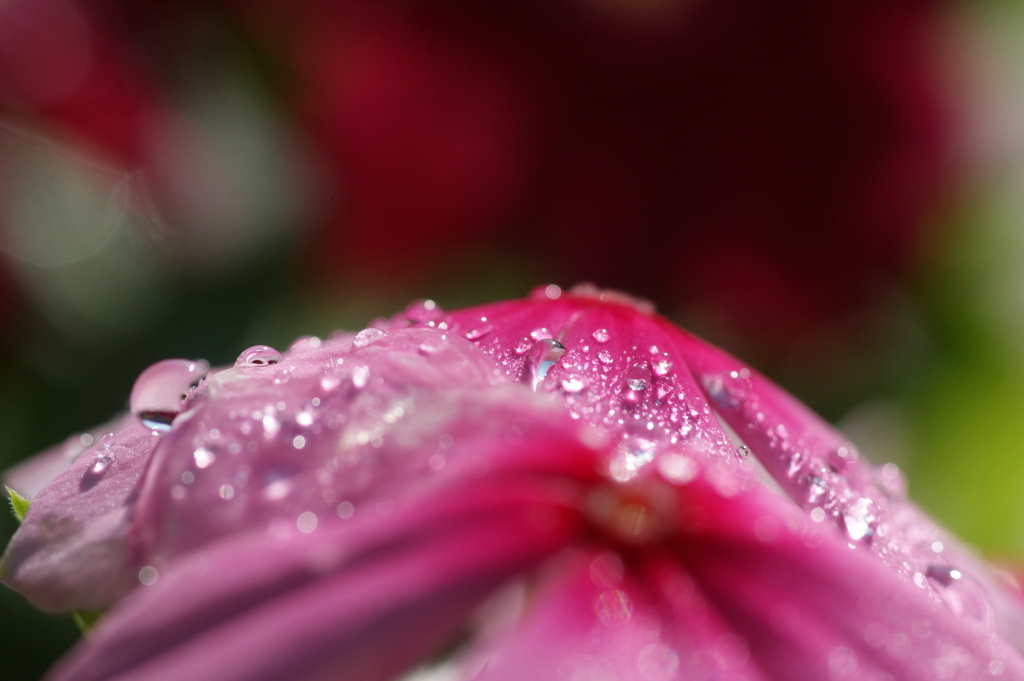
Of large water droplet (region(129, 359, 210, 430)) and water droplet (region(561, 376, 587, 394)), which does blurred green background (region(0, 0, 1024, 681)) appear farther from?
water droplet (region(561, 376, 587, 394))

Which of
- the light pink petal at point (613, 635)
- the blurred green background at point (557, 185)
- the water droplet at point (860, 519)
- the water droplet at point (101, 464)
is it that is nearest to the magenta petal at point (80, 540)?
the water droplet at point (101, 464)

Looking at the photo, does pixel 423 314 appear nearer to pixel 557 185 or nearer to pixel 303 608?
pixel 303 608

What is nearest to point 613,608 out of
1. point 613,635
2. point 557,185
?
point 613,635

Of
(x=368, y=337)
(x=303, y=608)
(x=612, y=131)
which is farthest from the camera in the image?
(x=612, y=131)

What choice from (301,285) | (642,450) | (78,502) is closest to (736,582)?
(642,450)

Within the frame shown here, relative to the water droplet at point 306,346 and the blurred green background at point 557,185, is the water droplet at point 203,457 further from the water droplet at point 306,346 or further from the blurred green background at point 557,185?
the blurred green background at point 557,185

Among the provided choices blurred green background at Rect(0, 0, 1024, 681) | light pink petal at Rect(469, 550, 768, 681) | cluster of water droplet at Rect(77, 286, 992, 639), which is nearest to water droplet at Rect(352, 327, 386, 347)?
cluster of water droplet at Rect(77, 286, 992, 639)
